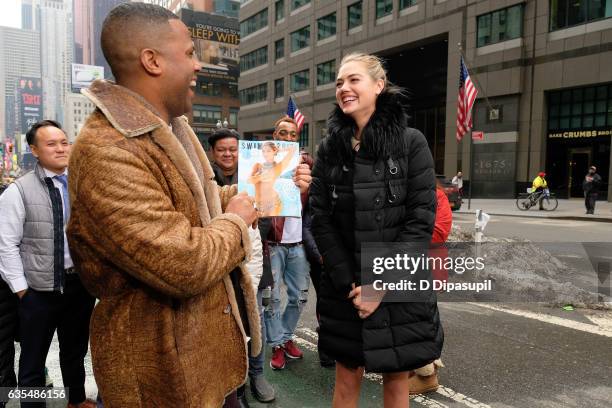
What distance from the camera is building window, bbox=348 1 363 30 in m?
37.4

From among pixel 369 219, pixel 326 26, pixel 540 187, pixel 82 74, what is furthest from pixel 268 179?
pixel 82 74

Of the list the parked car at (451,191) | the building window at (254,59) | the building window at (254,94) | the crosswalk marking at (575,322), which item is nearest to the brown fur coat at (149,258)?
the crosswalk marking at (575,322)

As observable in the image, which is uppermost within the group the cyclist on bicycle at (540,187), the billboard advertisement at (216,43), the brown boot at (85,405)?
the billboard advertisement at (216,43)

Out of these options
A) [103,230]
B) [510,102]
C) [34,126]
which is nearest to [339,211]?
[103,230]

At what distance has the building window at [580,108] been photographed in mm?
24625

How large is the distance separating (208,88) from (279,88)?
3565cm

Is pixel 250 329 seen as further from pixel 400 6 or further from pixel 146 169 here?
pixel 400 6

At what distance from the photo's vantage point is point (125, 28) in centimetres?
155

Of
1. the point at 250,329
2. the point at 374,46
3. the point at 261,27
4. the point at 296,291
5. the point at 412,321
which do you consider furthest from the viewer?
the point at 261,27

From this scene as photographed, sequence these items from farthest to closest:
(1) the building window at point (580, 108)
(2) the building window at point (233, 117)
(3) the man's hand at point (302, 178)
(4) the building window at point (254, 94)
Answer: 1. (2) the building window at point (233, 117)
2. (4) the building window at point (254, 94)
3. (1) the building window at point (580, 108)
4. (3) the man's hand at point (302, 178)

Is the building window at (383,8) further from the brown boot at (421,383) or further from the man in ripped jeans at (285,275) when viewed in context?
the brown boot at (421,383)

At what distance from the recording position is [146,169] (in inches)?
58.1

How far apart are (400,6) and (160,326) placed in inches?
1443

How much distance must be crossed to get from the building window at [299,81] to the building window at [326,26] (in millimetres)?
3802
